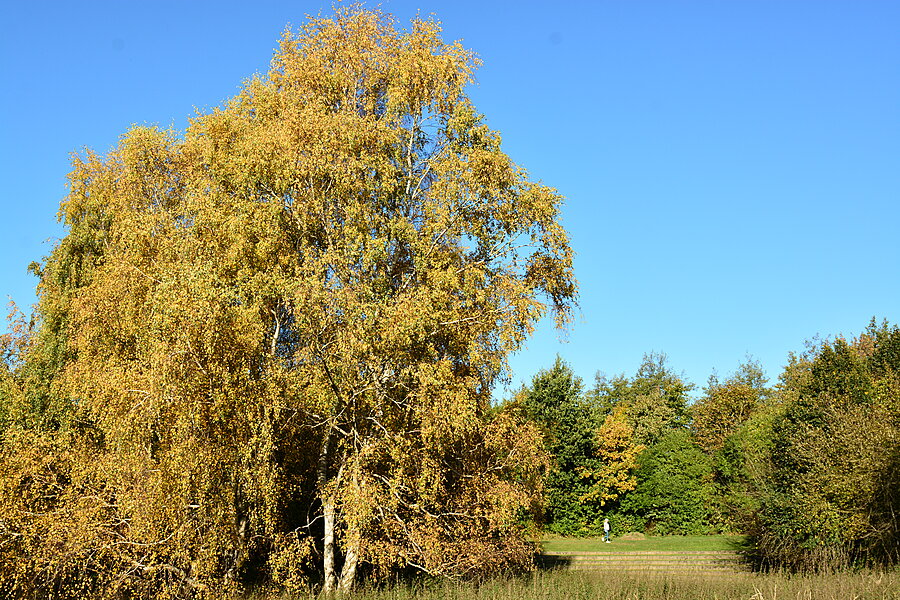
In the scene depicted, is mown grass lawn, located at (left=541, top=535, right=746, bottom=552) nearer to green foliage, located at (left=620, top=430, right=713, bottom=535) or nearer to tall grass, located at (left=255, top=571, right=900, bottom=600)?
green foliage, located at (left=620, top=430, right=713, bottom=535)

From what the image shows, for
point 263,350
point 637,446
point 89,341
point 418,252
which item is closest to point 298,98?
point 418,252

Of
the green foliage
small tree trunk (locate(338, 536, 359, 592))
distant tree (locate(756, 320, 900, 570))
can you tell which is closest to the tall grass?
small tree trunk (locate(338, 536, 359, 592))

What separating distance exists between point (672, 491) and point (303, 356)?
117 feet

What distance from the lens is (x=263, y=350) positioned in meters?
16.3

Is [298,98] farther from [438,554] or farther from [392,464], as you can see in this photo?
[438,554]

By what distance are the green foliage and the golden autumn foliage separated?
29051 mm

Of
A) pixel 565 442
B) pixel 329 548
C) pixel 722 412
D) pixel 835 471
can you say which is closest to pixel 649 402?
pixel 722 412

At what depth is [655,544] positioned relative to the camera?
39438mm

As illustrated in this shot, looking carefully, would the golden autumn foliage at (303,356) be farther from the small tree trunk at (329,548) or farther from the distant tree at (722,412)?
the distant tree at (722,412)

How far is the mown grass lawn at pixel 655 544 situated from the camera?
37.0 m

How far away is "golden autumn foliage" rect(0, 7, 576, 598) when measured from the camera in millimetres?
14297

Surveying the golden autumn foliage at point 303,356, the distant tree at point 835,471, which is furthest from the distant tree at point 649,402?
the golden autumn foliage at point 303,356

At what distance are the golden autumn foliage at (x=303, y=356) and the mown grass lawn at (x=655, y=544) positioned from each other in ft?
66.9

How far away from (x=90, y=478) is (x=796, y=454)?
23.4 metres
